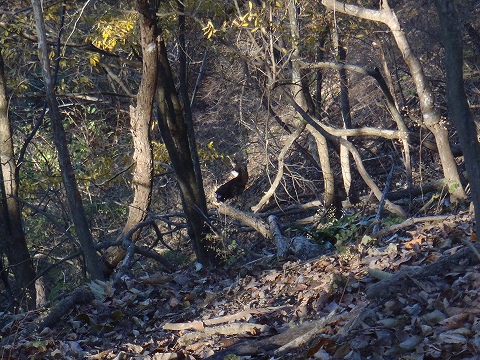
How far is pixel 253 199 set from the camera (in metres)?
16.0

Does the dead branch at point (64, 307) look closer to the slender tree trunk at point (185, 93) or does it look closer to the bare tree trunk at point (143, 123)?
the bare tree trunk at point (143, 123)

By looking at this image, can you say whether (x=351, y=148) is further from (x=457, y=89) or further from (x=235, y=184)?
(x=235, y=184)

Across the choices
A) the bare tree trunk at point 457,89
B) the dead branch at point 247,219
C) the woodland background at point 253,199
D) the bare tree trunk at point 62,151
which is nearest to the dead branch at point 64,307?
the woodland background at point 253,199

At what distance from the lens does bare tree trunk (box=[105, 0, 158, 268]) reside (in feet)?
29.0

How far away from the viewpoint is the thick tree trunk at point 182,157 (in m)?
10.1

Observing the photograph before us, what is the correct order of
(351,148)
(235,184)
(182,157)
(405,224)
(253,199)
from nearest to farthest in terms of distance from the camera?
(405,224) → (351,148) → (182,157) → (235,184) → (253,199)

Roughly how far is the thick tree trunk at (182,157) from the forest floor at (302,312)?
2.45 meters

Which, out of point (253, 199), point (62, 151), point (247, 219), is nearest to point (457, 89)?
point (62, 151)

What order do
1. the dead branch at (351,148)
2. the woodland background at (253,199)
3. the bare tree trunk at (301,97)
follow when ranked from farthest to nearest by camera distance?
the bare tree trunk at (301,97)
the dead branch at (351,148)
the woodland background at (253,199)

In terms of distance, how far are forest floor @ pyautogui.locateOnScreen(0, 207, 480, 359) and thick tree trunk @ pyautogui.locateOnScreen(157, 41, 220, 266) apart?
245 centimetres

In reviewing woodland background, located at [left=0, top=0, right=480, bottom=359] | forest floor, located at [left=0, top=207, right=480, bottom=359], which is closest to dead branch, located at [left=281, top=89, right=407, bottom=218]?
woodland background, located at [left=0, top=0, right=480, bottom=359]

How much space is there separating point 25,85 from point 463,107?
9187 mm

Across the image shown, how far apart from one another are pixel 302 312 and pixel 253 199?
10342 millimetres

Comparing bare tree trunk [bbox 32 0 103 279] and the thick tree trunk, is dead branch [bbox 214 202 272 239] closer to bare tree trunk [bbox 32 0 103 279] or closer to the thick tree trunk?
the thick tree trunk
